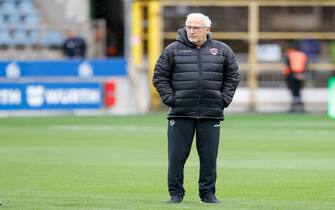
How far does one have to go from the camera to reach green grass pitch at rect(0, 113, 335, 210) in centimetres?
1284

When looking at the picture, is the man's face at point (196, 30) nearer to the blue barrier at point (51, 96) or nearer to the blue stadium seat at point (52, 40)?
the blue barrier at point (51, 96)

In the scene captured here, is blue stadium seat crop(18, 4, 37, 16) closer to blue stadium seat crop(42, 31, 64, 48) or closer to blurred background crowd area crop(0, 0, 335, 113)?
blurred background crowd area crop(0, 0, 335, 113)

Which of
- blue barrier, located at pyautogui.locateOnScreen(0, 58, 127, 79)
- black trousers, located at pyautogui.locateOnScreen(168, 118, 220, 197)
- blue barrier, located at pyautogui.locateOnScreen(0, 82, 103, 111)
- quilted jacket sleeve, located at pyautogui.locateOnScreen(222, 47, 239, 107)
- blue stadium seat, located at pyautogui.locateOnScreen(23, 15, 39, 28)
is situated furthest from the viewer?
blue stadium seat, located at pyautogui.locateOnScreen(23, 15, 39, 28)

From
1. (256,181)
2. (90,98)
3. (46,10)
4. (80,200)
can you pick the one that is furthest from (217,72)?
(46,10)

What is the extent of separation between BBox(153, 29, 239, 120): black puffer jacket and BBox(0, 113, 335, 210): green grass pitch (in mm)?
1070

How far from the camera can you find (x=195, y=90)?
12016 millimetres

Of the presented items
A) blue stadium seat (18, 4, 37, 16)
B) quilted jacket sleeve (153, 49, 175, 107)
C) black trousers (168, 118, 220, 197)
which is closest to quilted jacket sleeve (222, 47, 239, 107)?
black trousers (168, 118, 220, 197)

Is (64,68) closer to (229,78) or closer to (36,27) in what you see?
(36,27)

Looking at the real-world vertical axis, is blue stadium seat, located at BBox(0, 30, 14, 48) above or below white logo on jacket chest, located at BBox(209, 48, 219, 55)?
below

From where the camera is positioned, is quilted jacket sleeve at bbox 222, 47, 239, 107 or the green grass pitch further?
the green grass pitch

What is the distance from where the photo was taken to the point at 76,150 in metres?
20.9

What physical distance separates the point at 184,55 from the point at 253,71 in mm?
23458

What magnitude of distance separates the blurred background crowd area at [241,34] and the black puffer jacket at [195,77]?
2249 cm

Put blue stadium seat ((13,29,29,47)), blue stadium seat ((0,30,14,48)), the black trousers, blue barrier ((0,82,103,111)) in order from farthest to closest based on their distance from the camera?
blue stadium seat ((0,30,14,48))
blue stadium seat ((13,29,29,47))
blue barrier ((0,82,103,111))
the black trousers
